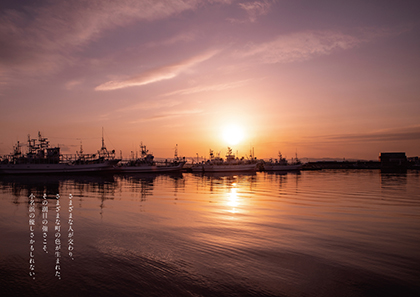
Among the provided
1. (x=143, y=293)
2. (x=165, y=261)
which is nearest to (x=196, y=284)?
(x=143, y=293)

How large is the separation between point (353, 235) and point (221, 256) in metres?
8.25

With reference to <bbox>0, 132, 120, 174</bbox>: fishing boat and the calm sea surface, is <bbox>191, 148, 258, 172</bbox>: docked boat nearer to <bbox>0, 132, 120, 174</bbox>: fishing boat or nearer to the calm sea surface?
<bbox>0, 132, 120, 174</bbox>: fishing boat

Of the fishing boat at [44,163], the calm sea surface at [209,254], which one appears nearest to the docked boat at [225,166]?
the fishing boat at [44,163]

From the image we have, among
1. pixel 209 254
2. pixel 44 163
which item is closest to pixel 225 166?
pixel 44 163

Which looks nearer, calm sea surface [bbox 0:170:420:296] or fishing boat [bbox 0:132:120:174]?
calm sea surface [bbox 0:170:420:296]

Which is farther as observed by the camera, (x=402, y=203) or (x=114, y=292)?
(x=402, y=203)

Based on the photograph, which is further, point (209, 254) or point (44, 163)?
point (44, 163)

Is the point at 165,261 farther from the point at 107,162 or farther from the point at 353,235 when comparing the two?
the point at 107,162

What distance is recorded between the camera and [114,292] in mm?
8312

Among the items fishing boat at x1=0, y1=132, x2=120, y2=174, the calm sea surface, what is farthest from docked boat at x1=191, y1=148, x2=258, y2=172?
the calm sea surface

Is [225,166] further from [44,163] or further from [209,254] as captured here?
[209,254]

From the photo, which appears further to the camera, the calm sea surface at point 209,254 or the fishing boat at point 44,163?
the fishing boat at point 44,163

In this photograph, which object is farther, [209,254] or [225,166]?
[225,166]

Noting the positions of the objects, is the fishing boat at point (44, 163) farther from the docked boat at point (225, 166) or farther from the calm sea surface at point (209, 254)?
the calm sea surface at point (209, 254)
